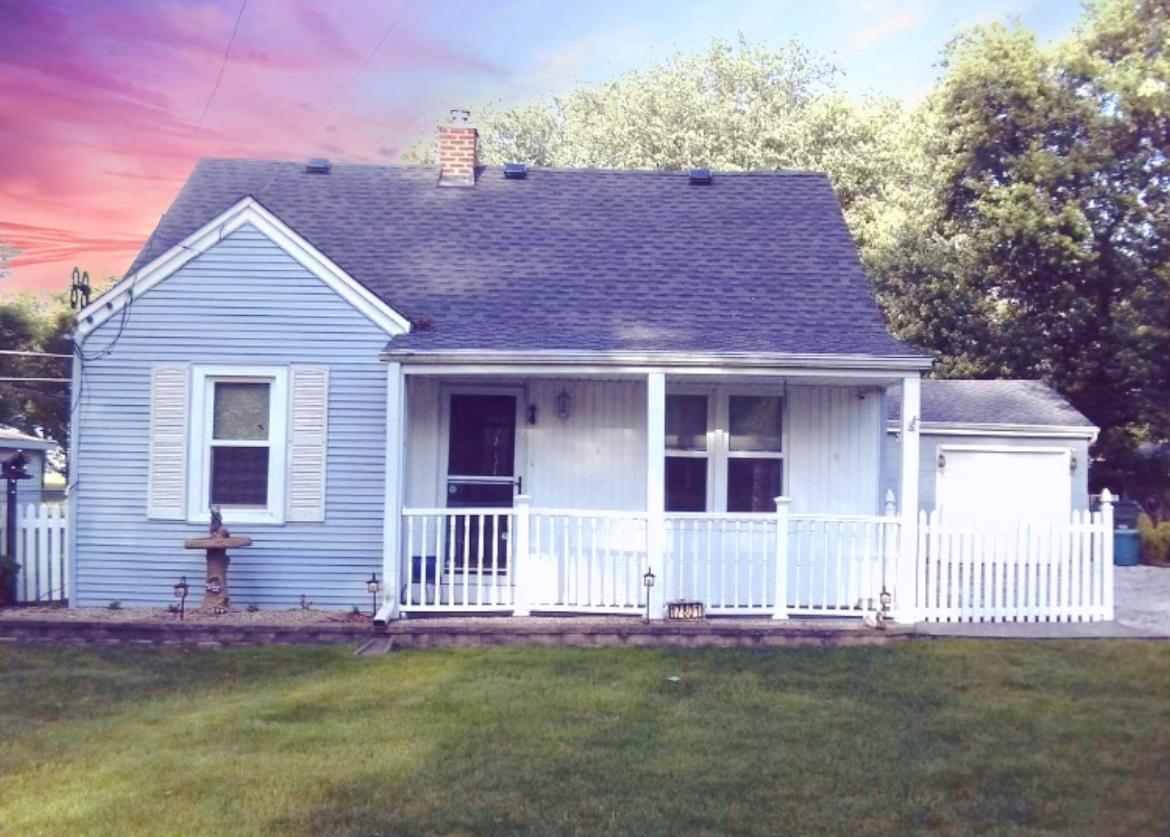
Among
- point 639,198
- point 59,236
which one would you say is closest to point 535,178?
point 639,198

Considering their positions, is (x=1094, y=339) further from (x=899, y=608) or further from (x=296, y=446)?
(x=296, y=446)

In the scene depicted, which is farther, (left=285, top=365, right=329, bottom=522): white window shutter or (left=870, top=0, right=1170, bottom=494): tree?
(left=870, top=0, right=1170, bottom=494): tree

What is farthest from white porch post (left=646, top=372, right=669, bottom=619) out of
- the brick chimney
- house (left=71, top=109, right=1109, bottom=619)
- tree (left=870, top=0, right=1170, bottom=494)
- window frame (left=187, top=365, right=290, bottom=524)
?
tree (left=870, top=0, right=1170, bottom=494)

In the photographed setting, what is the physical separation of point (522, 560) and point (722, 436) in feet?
9.08

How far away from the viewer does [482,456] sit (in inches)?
473

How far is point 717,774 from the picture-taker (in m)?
6.07

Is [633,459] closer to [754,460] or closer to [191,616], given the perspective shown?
[754,460]

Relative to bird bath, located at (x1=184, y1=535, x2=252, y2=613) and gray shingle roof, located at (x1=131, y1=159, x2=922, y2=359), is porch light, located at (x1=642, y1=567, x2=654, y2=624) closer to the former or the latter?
gray shingle roof, located at (x1=131, y1=159, x2=922, y2=359)

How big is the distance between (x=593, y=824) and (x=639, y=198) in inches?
402

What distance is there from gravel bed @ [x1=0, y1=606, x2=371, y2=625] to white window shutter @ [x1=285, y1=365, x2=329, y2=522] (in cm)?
93

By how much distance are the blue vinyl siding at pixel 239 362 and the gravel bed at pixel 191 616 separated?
0.88 ft

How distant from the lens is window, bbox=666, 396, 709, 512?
39.2 ft

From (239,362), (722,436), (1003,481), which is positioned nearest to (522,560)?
(722,436)

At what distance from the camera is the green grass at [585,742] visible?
17.8 feet
